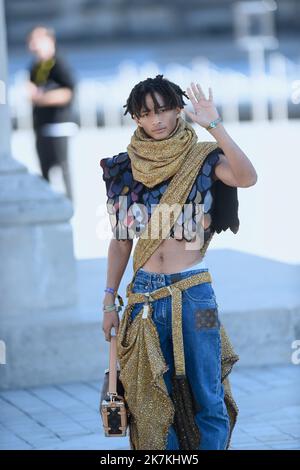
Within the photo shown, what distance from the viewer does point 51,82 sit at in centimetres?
1219

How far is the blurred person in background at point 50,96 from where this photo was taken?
40.1 feet

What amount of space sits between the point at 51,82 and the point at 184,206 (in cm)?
777

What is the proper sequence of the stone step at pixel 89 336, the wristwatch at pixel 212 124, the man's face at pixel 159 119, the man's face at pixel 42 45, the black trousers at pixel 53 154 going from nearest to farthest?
the wristwatch at pixel 212 124, the man's face at pixel 159 119, the stone step at pixel 89 336, the man's face at pixel 42 45, the black trousers at pixel 53 154

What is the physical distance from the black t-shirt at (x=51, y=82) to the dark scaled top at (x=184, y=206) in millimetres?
7532

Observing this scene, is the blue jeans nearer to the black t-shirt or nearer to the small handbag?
the small handbag

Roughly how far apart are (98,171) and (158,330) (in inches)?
480

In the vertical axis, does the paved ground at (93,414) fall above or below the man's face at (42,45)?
below

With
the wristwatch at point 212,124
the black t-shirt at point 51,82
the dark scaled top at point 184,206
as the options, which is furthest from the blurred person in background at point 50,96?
the wristwatch at point 212,124

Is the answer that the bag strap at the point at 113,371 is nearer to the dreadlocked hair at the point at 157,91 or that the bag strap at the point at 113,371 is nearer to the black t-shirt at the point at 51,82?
the dreadlocked hair at the point at 157,91

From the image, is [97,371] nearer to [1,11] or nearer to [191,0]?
[1,11]

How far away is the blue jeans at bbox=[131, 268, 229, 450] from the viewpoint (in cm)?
460

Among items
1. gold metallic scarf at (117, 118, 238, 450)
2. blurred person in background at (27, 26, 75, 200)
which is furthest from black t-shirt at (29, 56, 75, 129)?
gold metallic scarf at (117, 118, 238, 450)
